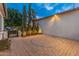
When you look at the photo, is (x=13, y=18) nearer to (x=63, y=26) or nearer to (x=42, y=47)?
(x=42, y=47)

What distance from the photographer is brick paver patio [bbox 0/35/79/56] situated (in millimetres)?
4770

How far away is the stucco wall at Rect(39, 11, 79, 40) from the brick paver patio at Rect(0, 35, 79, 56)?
11 centimetres

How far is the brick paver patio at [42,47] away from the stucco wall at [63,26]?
111mm

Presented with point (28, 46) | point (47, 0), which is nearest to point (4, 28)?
point (28, 46)

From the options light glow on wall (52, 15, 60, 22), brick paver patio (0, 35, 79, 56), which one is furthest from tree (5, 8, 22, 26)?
light glow on wall (52, 15, 60, 22)

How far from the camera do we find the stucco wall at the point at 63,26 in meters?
4.78

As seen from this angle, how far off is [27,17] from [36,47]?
0.57m

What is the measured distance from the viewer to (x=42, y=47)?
15.8 ft

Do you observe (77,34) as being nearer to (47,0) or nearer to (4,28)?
(47,0)

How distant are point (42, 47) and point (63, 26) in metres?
0.54

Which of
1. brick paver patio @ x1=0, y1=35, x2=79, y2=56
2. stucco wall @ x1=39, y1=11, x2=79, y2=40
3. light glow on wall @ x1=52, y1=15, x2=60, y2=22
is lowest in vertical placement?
brick paver patio @ x1=0, y1=35, x2=79, y2=56

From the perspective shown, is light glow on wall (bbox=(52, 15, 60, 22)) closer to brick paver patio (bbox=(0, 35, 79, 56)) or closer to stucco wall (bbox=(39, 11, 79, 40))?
stucco wall (bbox=(39, 11, 79, 40))

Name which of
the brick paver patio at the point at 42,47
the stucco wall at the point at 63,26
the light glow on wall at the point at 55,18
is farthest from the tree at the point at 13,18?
the light glow on wall at the point at 55,18

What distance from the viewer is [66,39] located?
485cm
